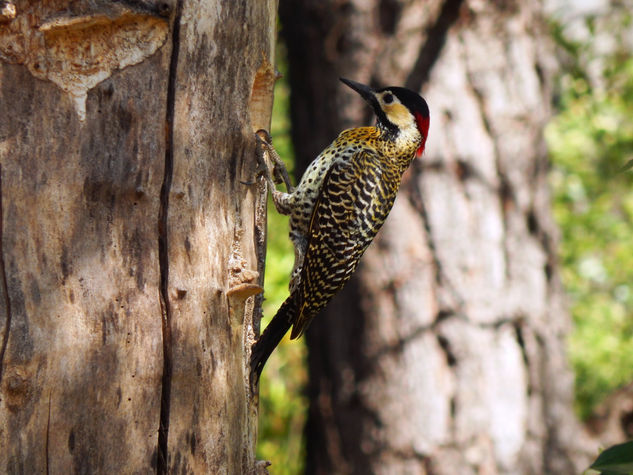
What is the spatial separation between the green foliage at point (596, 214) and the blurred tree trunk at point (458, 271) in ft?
4.70

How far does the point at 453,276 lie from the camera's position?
430 cm

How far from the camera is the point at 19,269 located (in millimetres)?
1839

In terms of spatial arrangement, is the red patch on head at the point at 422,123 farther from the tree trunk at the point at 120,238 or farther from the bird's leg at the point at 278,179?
the tree trunk at the point at 120,238

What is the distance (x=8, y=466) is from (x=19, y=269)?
1.56 ft

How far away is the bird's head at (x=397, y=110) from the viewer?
3.49 m

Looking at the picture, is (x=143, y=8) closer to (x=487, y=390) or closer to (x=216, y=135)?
(x=216, y=135)

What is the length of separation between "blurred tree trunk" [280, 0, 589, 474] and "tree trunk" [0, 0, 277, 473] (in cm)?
223

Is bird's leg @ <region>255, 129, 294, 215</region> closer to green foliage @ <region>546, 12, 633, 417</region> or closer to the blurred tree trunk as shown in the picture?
the blurred tree trunk

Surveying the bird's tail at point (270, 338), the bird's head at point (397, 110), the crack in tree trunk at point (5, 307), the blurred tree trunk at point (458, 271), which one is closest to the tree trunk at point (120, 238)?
the crack in tree trunk at point (5, 307)

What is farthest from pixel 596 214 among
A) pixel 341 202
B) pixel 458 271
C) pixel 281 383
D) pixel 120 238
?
pixel 120 238

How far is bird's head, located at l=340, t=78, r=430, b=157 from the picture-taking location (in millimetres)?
3492

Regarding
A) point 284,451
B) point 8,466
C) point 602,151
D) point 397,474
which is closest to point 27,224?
point 8,466

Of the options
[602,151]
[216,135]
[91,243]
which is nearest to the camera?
[91,243]

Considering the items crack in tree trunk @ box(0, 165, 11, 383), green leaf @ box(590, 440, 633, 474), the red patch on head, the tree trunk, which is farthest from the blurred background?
crack in tree trunk @ box(0, 165, 11, 383)
